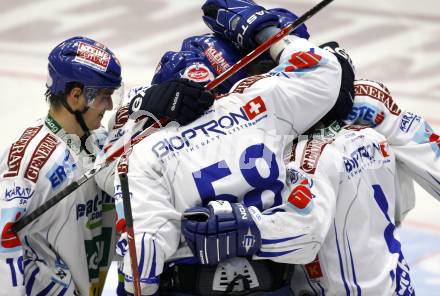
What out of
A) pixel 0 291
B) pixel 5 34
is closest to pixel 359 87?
pixel 0 291

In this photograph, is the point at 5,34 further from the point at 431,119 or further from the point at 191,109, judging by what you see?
the point at 191,109

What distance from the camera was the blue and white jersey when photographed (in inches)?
141

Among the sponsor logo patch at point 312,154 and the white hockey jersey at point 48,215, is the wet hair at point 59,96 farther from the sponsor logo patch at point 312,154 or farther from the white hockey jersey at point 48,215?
the sponsor logo patch at point 312,154

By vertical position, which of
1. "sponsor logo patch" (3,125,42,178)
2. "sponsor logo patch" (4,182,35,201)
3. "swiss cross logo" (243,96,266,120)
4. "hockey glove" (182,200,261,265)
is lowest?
"hockey glove" (182,200,261,265)

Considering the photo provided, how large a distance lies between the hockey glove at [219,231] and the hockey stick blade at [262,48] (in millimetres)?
441

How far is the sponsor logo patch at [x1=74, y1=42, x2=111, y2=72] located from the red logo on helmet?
291mm

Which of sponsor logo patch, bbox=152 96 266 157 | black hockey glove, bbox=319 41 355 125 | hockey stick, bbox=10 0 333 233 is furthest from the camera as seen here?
black hockey glove, bbox=319 41 355 125

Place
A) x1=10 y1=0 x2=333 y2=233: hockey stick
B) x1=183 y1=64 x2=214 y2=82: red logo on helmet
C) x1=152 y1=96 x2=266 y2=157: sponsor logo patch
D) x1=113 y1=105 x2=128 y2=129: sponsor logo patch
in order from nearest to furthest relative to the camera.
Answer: x1=152 y1=96 x2=266 y2=157: sponsor logo patch, x1=10 y1=0 x2=333 y2=233: hockey stick, x1=183 y1=64 x2=214 y2=82: red logo on helmet, x1=113 y1=105 x2=128 y2=129: sponsor logo patch

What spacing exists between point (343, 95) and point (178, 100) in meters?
0.60

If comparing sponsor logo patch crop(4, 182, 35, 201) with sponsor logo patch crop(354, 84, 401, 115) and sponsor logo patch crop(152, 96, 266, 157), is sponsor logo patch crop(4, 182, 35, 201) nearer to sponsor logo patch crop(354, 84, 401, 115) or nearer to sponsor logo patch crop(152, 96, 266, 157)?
sponsor logo patch crop(152, 96, 266, 157)

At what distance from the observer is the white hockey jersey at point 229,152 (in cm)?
332

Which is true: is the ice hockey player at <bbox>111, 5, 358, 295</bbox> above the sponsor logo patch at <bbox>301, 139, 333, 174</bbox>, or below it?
A: above

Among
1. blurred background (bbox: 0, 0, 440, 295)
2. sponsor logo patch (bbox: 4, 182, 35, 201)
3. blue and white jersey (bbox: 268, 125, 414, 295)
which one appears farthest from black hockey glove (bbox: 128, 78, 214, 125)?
blurred background (bbox: 0, 0, 440, 295)

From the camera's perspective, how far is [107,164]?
367 cm
